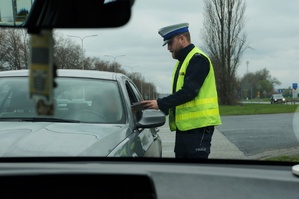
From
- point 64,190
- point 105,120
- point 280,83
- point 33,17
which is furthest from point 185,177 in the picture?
point 105,120

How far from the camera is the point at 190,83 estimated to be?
2.94 metres

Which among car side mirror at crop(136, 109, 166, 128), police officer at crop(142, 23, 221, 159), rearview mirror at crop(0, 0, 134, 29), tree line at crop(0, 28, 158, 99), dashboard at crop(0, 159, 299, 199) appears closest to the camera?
rearview mirror at crop(0, 0, 134, 29)

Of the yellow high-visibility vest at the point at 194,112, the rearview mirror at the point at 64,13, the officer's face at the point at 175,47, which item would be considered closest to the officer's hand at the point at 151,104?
the yellow high-visibility vest at the point at 194,112

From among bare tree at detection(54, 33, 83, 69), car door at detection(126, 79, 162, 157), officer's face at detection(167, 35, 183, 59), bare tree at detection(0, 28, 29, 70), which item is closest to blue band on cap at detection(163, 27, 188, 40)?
officer's face at detection(167, 35, 183, 59)

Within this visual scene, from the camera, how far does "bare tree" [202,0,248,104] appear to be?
1910mm

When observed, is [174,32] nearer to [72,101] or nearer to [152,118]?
[72,101]

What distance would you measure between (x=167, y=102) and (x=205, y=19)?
0.98 m

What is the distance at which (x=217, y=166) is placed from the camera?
176 centimetres

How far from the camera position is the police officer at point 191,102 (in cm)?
247

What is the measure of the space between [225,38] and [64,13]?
1074 mm

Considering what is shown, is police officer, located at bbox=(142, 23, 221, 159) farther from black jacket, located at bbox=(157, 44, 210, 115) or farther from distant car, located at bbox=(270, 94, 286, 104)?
distant car, located at bbox=(270, 94, 286, 104)

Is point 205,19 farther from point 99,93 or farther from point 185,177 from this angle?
point 99,93

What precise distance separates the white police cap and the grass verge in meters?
0.48

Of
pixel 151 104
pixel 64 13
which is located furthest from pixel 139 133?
pixel 64 13
